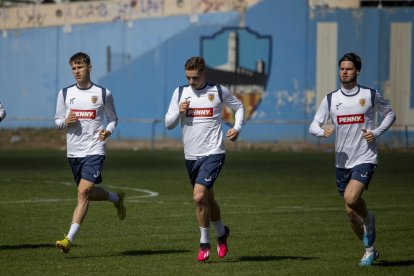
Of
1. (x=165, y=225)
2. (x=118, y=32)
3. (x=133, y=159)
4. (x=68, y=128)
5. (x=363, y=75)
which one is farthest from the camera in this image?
(x=118, y=32)

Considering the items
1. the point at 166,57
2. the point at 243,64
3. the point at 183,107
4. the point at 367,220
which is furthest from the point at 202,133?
the point at 166,57

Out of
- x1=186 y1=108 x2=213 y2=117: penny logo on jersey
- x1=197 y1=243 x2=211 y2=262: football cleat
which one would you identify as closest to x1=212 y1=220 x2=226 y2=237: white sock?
x1=197 y1=243 x2=211 y2=262: football cleat

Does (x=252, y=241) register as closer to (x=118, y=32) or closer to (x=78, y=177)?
(x=78, y=177)

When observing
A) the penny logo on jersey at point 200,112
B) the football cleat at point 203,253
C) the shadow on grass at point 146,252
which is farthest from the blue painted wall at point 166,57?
the football cleat at point 203,253

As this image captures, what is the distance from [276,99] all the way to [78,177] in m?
34.5

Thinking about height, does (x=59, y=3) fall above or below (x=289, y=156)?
above

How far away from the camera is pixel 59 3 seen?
51.9 metres

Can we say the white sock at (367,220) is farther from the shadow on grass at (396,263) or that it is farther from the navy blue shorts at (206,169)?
the navy blue shorts at (206,169)

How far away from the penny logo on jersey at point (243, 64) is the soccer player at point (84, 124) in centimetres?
3438

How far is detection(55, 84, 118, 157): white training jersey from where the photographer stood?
14.1 metres

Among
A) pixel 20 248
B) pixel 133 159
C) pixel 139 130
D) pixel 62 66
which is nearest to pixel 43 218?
pixel 20 248

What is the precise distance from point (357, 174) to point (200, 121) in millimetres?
1896

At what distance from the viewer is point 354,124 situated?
510 inches

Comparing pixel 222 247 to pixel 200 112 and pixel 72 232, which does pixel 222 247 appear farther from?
pixel 72 232
